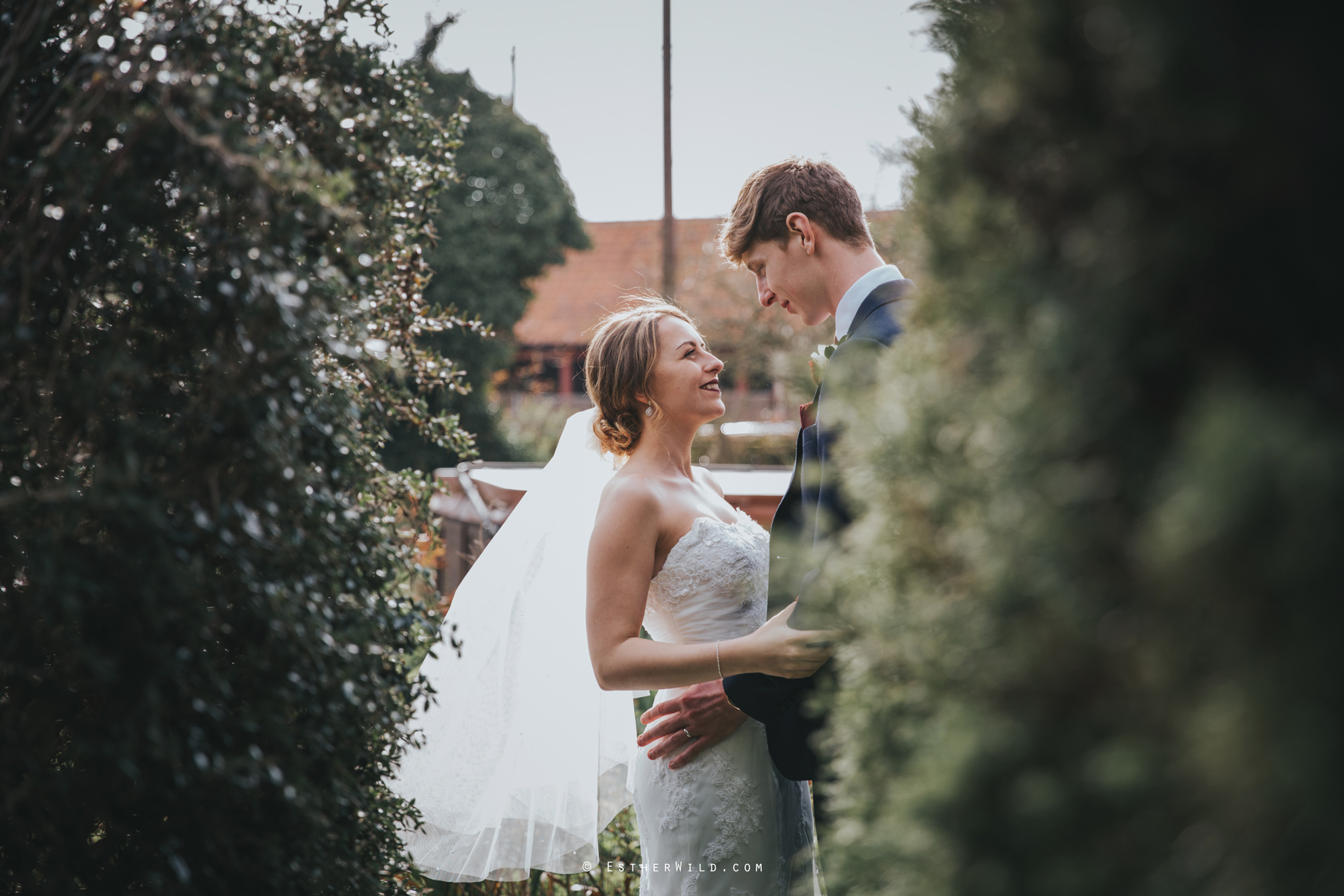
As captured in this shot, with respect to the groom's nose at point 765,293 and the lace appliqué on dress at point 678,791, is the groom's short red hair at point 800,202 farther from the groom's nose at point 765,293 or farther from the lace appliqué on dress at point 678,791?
the lace appliqué on dress at point 678,791

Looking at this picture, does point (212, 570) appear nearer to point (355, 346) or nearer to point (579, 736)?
point (355, 346)

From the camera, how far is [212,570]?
1.49 meters

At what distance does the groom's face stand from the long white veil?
37.2 inches

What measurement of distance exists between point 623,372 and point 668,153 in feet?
41.6

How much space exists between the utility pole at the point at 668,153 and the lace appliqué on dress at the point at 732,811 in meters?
11.3

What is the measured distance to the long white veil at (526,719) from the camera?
2918mm

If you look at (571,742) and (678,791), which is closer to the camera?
(678,791)

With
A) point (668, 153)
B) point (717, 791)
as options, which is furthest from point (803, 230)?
point (668, 153)

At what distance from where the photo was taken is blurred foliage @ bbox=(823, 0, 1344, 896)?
0.56 metres

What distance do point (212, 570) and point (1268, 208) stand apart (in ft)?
5.17

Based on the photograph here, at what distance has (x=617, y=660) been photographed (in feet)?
8.32

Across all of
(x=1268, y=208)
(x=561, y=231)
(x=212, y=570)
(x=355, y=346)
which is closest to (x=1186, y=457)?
(x=1268, y=208)

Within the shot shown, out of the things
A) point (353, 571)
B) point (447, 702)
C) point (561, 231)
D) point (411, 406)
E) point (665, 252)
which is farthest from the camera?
point (561, 231)

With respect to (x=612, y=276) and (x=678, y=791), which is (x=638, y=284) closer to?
(x=612, y=276)
